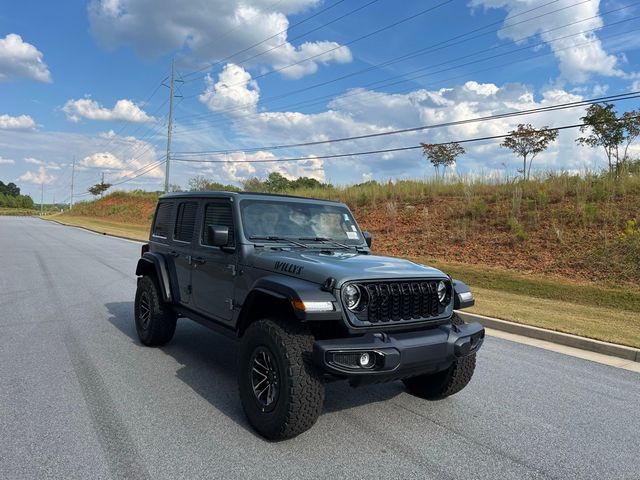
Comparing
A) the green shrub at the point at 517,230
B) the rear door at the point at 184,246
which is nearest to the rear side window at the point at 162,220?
the rear door at the point at 184,246

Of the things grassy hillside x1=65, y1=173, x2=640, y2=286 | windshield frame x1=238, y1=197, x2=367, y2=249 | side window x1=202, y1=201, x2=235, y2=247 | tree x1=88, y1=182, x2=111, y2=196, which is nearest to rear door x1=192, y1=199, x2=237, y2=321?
side window x1=202, y1=201, x2=235, y2=247

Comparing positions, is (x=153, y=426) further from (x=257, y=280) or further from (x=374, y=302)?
(x=374, y=302)

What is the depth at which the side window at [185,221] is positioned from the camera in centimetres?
556

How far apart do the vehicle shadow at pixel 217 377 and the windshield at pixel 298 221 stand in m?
1.48

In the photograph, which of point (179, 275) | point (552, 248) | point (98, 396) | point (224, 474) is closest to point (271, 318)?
point (224, 474)

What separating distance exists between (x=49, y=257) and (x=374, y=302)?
1561 cm

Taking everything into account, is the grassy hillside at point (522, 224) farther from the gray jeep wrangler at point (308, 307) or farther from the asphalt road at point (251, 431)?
the gray jeep wrangler at point (308, 307)

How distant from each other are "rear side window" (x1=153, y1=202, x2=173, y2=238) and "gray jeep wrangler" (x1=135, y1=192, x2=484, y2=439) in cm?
81

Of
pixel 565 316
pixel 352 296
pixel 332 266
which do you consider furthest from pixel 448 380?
pixel 565 316

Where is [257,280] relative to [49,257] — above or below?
above

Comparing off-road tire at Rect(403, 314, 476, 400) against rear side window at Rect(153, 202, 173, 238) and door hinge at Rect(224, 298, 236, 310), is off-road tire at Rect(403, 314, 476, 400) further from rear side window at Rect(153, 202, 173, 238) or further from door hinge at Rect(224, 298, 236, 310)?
rear side window at Rect(153, 202, 173, 238)

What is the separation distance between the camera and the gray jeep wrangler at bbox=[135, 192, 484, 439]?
3.46 m

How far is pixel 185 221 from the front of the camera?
18.9ft

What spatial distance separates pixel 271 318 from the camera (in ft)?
12.7
